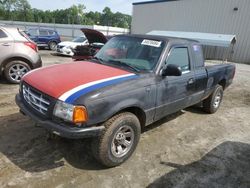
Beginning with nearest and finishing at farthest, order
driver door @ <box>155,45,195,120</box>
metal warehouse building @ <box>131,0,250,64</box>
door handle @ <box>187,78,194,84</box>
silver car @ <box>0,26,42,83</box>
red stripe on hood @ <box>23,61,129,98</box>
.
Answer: red stripe on hood @ <box>23,61,129,98</box>
driver door @ <box>155,45,195,120</box>
door handle @ <box>187,78,194,84</box>
silver car @ <box>0,26,42,83</box>
metal warehouse building @ <box>131,0,250,64</box>

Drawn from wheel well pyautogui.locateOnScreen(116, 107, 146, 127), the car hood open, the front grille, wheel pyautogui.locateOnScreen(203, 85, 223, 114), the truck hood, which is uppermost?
the car hood open

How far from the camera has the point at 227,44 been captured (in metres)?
19.6

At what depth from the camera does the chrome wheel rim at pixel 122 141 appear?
3457 millimetres

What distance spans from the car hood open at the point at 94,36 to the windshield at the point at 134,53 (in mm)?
4018

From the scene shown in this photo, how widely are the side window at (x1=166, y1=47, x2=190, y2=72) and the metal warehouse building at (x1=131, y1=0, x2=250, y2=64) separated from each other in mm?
19838

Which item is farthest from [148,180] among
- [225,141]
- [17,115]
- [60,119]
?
[17,115]

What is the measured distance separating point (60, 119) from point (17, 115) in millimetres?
2439

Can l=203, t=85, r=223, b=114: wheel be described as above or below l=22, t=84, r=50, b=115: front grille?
below

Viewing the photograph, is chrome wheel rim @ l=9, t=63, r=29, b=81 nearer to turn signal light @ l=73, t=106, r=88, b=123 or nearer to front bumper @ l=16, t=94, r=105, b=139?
front bumper @ l=16, t=94, r=105, b=139

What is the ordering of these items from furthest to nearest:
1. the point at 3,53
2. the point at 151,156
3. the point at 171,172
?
1. the point at 3,53
2. the point at 151,156
3. the point at 171,172

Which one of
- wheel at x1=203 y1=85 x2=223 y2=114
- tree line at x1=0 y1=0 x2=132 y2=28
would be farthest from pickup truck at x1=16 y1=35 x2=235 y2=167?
tree line at x1=0 y1=0 x2=132 y2=28

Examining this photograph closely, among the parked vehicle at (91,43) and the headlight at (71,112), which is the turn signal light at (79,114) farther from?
the parked vehicle at (91,43)

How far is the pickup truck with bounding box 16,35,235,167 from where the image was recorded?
9.93 feet

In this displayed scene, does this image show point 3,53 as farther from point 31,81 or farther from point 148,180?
point 148,180
